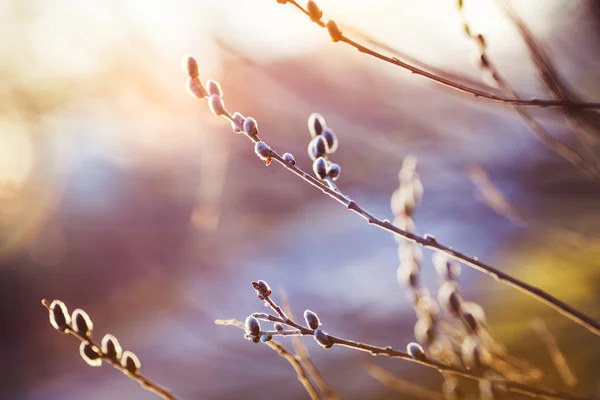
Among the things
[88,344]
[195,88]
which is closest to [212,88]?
[195,88]

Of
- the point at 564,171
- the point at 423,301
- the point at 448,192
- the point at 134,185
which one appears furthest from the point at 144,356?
the point at 423,301

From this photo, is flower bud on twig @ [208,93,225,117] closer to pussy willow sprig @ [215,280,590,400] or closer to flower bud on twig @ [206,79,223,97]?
flower bud on twig @ [206,79,223,97]

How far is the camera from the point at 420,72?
0.79 meters

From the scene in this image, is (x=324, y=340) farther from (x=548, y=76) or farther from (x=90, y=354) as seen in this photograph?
(x=548, y=76)

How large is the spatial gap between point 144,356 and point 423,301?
5790 mm

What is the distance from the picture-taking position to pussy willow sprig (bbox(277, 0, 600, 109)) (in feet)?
2.52

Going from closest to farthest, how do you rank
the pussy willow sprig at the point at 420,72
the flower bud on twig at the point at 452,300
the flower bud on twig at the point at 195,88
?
the pussy willow sprig at the point at 420,72 → the flower bud on twig at the point at 195,88 → the flower bud on twig at the point at 452,300

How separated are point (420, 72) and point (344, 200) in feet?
0.76

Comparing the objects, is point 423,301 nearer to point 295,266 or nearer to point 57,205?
point 295,266

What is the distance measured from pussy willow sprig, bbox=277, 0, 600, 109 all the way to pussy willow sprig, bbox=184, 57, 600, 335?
0.21 metres

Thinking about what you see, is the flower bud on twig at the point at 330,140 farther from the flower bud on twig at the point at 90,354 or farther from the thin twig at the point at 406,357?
the flower bud on twig at the point at 90,354

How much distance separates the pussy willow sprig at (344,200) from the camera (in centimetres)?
82

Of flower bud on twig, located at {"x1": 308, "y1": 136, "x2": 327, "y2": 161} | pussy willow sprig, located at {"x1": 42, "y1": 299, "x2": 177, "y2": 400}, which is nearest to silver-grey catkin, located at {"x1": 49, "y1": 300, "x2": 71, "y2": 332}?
pussy willow sprig, located at {"x1": 42, "y1": 299, "x2": 177, "y2": 400}

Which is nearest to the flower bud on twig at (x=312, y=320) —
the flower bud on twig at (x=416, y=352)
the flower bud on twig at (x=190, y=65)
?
the flower bud on twig at (x=416, y=352)
